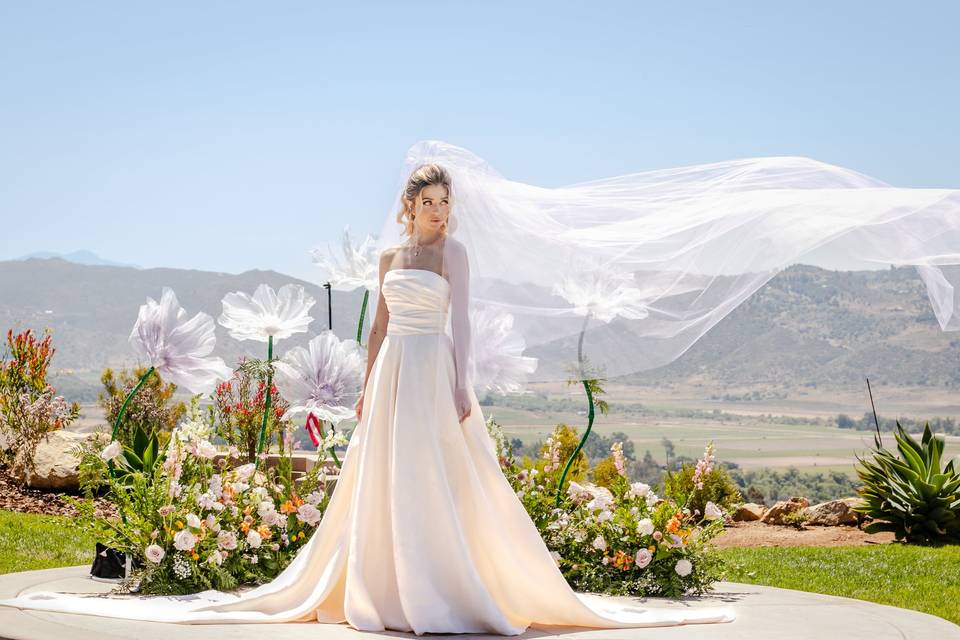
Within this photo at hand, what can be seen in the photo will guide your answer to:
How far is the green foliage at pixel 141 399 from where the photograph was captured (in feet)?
53.1

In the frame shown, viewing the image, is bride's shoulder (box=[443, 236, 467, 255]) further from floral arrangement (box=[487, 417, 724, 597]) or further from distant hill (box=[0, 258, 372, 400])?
distant hill (box=[0, 258, 372, 400])

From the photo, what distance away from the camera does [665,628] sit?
563 cm

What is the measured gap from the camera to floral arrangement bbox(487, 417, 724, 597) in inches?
270

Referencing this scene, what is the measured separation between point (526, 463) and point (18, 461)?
8994 millimetres

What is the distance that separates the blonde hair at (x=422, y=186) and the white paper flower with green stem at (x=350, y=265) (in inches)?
56.6

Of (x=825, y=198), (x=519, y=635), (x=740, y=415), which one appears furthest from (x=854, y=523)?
(x=740, y=415)

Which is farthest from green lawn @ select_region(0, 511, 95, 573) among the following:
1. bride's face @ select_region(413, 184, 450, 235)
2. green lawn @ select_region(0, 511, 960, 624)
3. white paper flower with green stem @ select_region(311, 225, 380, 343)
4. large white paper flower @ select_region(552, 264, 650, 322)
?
large white paper flower @ select_region(552, 264, 650, 322)

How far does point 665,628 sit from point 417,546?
1416mm

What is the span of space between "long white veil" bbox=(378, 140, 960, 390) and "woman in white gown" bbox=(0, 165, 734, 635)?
1.43 feet

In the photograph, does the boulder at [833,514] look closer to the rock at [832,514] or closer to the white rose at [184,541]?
the rock at [832,514]

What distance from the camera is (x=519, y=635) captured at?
5387 millimetres

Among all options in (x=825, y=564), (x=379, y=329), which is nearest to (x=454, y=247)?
(x=379, y=329)

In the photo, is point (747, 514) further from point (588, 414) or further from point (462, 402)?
point (462, 402)

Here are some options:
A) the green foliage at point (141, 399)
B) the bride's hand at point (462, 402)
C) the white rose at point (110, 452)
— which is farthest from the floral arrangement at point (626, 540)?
the green foliage at point (141, 399)
